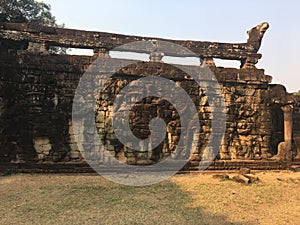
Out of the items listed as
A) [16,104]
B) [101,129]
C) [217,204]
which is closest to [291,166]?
[217,204]

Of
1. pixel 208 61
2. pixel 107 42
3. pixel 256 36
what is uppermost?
pixel 256 36

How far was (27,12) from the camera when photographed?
16125mm

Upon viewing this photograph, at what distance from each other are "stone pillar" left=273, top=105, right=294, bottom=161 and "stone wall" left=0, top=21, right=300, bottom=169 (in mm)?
98

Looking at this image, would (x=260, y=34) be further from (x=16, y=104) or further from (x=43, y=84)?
(x=16, y=104)

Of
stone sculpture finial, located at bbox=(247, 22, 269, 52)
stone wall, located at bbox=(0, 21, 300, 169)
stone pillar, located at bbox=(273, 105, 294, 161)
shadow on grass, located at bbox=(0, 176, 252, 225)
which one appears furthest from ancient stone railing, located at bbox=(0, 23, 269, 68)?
shadow on grass, located at bbox=(0, 176, 252, 225)

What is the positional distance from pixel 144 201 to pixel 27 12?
14.7m

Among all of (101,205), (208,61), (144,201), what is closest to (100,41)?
(208,61)

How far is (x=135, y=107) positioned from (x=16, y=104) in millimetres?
2827

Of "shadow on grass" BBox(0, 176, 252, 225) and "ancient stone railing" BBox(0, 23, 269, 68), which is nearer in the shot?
"shadow on grass" BBox(0, 176, 252, 225)

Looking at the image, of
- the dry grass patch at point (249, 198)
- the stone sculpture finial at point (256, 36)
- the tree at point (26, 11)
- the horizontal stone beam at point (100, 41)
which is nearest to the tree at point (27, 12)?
the tree at point (26, 11)

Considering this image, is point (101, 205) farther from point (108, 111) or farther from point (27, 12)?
point (27, 12)

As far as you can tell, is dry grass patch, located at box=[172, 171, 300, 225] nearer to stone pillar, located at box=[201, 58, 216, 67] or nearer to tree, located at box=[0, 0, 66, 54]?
stone pillar, located at box=[201, 58, 216, 67]

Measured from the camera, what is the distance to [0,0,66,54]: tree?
14695mm

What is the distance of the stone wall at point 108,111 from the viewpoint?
6.95 metres
